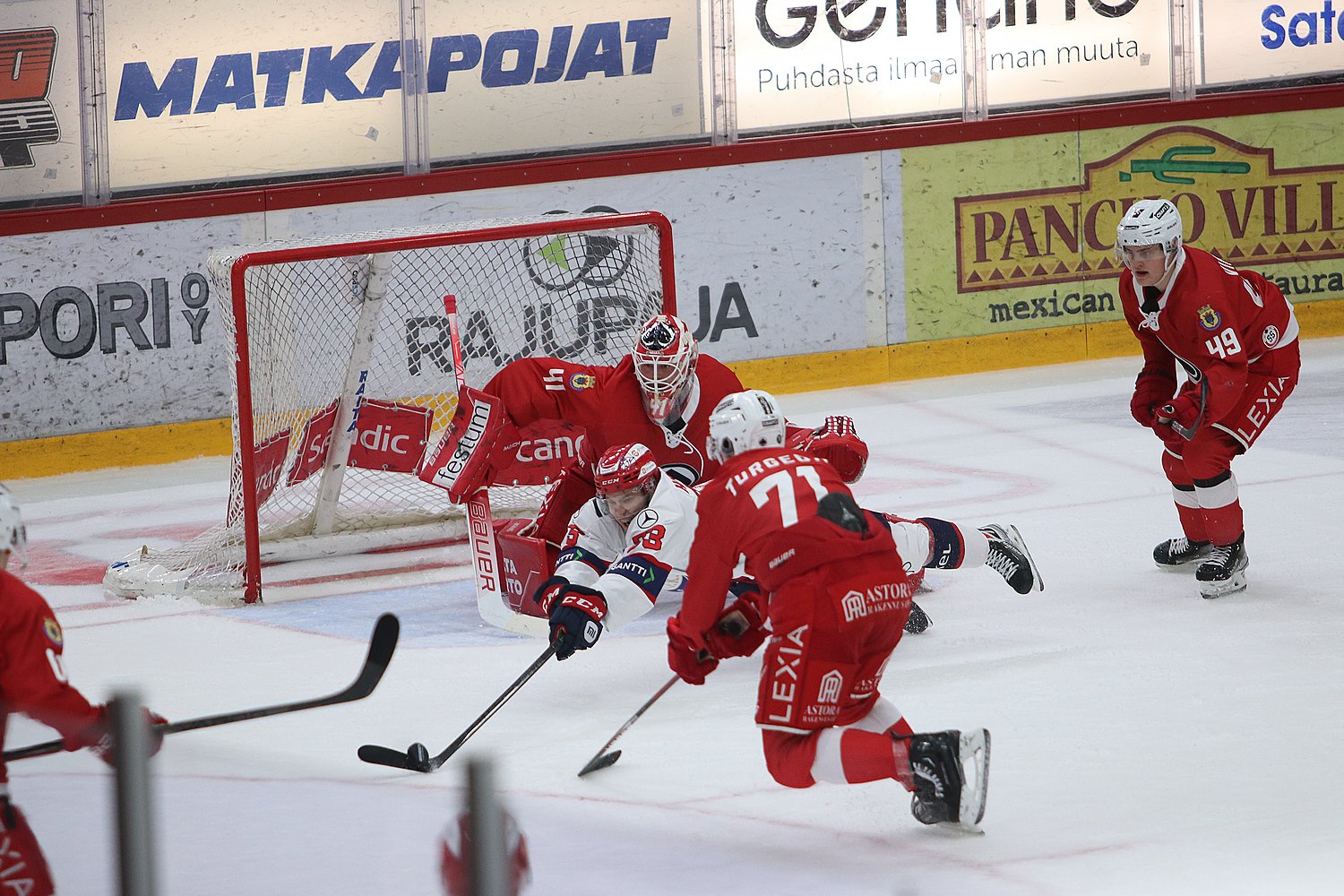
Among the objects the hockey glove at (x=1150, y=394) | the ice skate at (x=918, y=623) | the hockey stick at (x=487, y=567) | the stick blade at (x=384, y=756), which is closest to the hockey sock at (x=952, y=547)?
the ice skate at (x=918, y=623)

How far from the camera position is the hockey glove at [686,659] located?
3357mm

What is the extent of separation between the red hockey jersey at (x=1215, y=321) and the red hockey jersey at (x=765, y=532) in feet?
6.39

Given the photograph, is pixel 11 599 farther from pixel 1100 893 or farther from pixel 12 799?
pixel 1100 893

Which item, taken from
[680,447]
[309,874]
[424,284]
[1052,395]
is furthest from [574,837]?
[1052,395]

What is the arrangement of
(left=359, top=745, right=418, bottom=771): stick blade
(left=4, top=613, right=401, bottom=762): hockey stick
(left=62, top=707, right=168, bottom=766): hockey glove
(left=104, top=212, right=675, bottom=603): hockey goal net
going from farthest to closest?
(left=104, top=212, right=675, bottom=603): hockey goal net → (left=359, top=745, right=418, bottom=771): stick blade → (left=4, top=613, right=401, bottom=762): hockey stick → (left=62, top=707, right=168, bottom=766): hockey glove

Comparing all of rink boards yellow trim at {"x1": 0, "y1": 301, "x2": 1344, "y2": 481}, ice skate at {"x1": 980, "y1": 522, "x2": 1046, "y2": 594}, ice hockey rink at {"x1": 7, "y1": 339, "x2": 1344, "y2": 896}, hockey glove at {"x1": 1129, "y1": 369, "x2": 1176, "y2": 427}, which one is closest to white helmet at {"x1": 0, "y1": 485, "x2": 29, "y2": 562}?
ice hockey rink at {"x1": 7, "y1": 339, "x2": 1344, "y2": 896}

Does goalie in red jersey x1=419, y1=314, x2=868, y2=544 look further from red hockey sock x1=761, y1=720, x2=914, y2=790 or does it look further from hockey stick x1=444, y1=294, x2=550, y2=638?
red hockey sock x1=761, y1=720, x2=914, y2=790

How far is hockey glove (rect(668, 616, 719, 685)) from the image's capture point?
11.0 ft

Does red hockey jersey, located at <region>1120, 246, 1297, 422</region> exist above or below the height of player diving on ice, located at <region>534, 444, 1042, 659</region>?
above

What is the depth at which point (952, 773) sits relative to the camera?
312 centimetres

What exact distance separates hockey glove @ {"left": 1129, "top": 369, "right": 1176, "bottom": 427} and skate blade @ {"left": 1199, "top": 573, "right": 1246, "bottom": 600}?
51cm

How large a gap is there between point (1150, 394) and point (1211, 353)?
14.5 inches

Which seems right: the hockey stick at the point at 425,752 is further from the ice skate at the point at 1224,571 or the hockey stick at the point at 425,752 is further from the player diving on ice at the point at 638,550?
the ice skate at the point at 1224,571

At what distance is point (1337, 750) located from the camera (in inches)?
143
